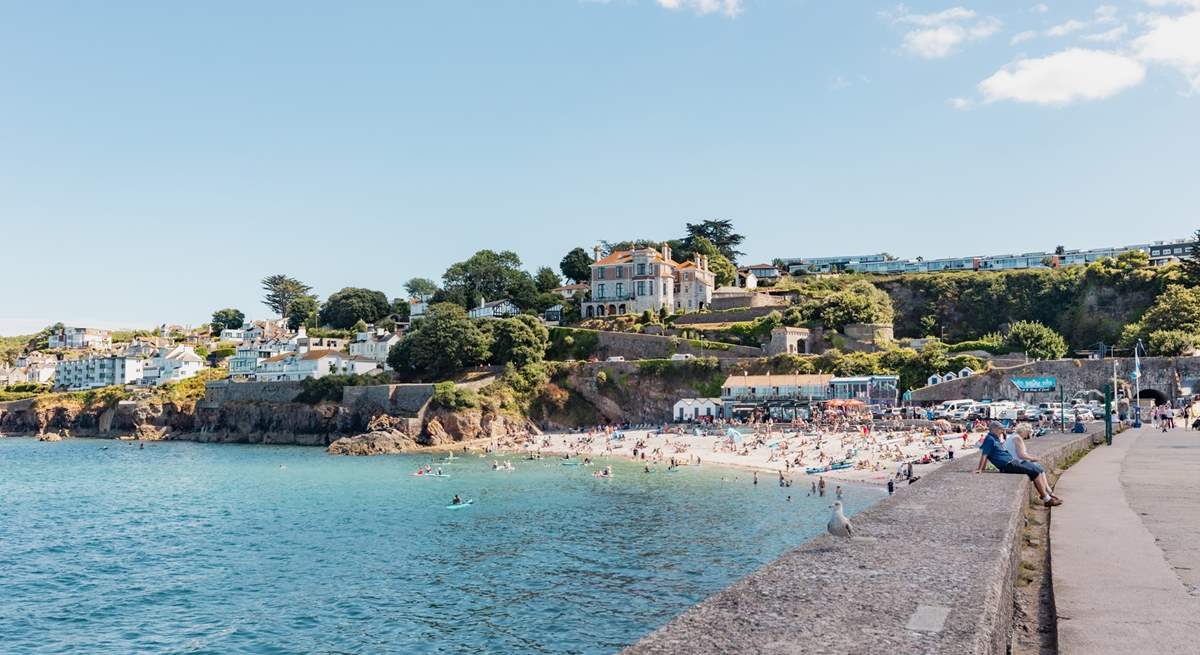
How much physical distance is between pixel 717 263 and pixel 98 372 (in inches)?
3411

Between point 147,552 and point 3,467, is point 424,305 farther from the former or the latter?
point 147,552

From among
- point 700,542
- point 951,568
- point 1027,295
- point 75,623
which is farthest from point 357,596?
point 1027,295

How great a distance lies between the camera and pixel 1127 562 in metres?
9.66

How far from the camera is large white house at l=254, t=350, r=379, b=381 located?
3757 inches

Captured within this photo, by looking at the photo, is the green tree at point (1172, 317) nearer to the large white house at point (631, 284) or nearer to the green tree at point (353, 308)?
the large white house at point (631, 284)

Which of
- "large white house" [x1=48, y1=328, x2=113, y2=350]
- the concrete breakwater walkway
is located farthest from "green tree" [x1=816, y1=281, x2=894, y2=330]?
"large white house" [x1=48, y1=328, x2=113, y2=350]

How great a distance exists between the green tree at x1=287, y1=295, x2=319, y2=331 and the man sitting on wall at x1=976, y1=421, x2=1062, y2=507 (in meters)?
135

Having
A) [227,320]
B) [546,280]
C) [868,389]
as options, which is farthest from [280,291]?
[868,389]

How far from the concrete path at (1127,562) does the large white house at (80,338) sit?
165 meters

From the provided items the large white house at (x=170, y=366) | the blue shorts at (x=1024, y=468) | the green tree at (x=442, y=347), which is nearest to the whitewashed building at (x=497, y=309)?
the green tree at (x=442, y=347)

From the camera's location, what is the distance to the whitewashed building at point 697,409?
2768 inches

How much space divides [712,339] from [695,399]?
356 inches

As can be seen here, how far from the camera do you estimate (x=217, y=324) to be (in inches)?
6186

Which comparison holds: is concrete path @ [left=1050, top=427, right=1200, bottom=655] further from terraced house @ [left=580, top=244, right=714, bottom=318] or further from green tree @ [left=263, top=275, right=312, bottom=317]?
green tree @ [left=263, top=275, right=312, bottom=317]
